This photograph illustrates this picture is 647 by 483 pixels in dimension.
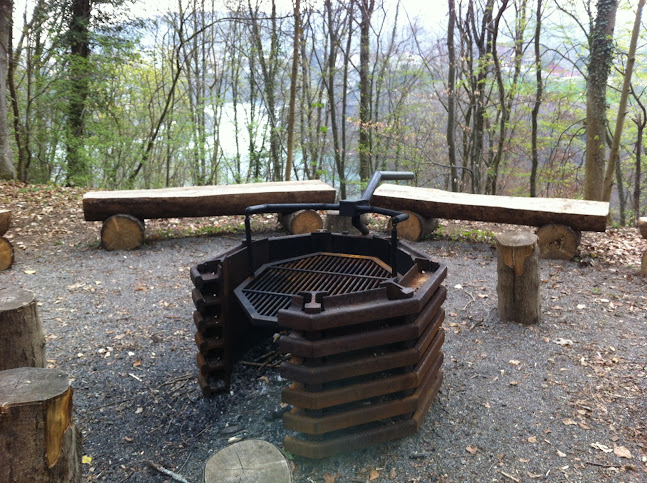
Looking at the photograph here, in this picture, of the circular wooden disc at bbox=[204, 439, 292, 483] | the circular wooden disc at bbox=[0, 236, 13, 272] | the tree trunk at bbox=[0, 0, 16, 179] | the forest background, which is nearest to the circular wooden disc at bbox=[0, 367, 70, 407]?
the circular wooden disc at bbox=[204, 439, 292, 483]

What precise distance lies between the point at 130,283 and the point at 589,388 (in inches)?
171

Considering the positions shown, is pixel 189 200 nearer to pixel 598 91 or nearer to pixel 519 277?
pixel 519 277

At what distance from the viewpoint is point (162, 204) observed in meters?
6.06

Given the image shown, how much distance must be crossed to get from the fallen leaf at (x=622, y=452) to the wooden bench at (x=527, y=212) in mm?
3539

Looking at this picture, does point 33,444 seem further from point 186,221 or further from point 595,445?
point 186,221

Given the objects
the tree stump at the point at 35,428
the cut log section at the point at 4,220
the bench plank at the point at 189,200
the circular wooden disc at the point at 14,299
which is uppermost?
the bench plank at the point at 189,200

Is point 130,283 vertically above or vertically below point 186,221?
below

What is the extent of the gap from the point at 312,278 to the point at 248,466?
1.43 metres

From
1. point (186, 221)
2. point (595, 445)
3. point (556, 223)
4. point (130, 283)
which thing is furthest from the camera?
point (186, 221)

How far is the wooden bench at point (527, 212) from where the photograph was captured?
5.47 metres

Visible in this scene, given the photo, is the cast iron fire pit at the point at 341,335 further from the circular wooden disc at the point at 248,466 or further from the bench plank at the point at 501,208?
the bench plank at the point at 501,208

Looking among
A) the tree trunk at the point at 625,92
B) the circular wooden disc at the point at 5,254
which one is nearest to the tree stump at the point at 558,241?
the tree trunk at the point at 625,92

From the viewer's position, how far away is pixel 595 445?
2.41m

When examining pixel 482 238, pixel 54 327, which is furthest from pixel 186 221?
pixel 482 238
